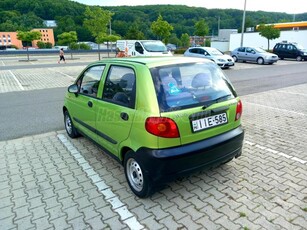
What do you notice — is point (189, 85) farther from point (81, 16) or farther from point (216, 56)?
point (81, 16)

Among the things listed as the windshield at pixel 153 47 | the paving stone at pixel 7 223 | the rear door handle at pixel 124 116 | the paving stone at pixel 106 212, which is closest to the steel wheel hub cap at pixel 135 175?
the paving stone at pixel 106 212

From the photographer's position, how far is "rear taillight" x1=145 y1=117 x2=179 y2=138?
2.52 m

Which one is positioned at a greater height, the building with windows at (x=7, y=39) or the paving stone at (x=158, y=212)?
the building with windows at (x=7, y=39)

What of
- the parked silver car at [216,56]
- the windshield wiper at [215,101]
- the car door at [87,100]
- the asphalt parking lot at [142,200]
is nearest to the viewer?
the asphalt parking lot at [142,200]

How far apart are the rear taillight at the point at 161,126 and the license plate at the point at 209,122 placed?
0.29 m

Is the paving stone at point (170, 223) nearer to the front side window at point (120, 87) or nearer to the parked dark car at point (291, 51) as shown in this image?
the front side window at point (120, 87)

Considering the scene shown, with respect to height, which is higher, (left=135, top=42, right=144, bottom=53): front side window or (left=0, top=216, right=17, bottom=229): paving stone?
(left=135, top=42, right=144, bottom=53): front side window

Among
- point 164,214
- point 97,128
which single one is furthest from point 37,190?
point 164,214

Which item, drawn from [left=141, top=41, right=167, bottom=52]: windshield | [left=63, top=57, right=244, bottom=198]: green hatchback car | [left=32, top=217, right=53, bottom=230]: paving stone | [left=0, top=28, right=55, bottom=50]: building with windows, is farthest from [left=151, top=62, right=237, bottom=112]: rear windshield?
[left=0, top=28, right=55, bottom=50]: building with windows

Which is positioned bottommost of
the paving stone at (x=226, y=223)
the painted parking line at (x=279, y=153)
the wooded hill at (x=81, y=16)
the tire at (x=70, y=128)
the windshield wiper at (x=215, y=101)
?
the paving stone at (x=226, y=223)

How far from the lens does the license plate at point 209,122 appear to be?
8.88 feet

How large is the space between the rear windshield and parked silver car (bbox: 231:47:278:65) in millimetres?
18683

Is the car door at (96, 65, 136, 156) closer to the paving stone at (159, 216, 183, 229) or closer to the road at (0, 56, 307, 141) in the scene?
the paving stone at (159, 216, 183, 229)

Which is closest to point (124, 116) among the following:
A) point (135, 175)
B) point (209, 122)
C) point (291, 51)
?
point (135, 175)
